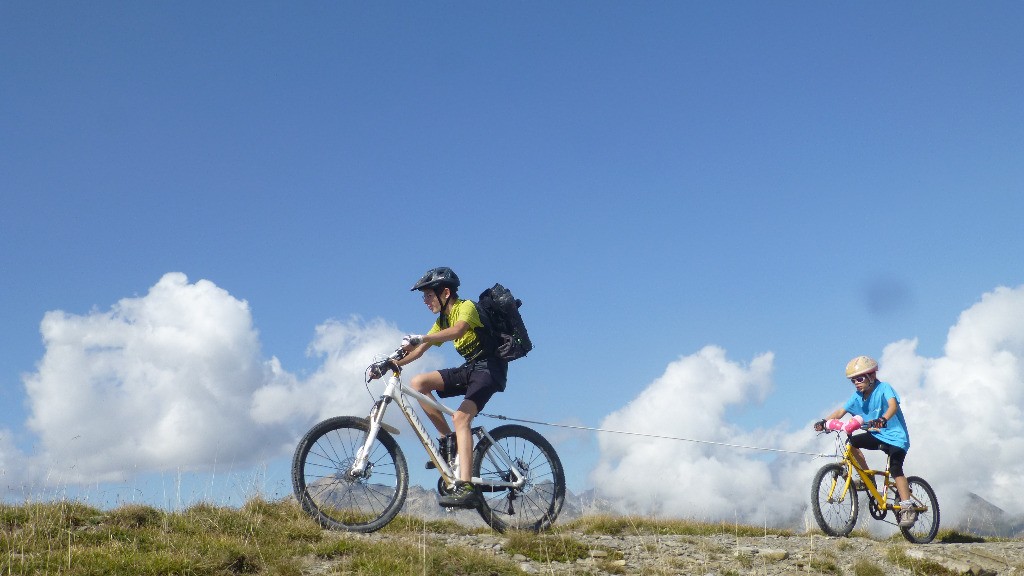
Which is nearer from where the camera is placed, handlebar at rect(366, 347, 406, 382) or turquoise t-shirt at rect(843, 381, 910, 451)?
handlebar at rect(366, 347, 406, 382)

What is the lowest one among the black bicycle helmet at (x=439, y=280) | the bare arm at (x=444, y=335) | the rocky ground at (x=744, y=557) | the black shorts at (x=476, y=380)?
the rocky ground at (x=744, y=557)

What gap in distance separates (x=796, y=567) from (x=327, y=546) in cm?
533

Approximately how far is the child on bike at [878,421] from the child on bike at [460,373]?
651 cm

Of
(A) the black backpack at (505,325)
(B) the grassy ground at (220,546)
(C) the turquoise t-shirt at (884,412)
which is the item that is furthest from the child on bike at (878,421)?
(A) the black backpack at (505,325)

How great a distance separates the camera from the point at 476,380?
10.1 m

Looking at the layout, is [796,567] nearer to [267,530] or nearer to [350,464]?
[350,464]

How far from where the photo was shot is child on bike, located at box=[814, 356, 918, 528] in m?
13.4

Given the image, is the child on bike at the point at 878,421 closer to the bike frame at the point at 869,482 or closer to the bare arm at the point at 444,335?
the bike frame at the point at 869,482

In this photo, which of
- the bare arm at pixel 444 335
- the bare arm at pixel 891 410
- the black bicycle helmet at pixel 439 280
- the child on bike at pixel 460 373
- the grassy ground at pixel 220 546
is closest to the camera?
the grassy ground at pixel 220 546

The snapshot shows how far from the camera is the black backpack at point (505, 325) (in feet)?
33.4

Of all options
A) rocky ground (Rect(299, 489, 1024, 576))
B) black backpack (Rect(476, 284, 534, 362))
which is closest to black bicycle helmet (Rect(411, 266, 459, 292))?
black backpack (Rect(476, 284, 534, 362))

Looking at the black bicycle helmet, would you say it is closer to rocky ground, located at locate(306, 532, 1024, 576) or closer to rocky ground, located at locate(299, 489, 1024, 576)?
rocky ground, located at locate(299, 489, 1024, 576)

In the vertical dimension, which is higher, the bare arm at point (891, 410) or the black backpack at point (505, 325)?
the black backpack at point (505, 325)

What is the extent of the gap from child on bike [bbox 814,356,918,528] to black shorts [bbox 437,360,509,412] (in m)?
6.35
